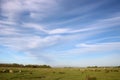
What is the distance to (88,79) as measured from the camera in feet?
96.9
